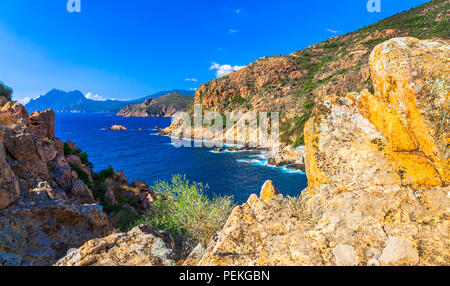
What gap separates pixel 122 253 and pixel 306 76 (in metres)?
130

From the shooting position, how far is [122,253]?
5.39 m

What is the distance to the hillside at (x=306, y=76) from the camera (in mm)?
86375

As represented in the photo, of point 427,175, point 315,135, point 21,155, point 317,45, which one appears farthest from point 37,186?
point 317,45

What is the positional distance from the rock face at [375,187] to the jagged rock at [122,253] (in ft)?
4.49

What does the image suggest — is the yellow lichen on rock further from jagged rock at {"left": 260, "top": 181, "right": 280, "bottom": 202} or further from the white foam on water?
the white foam on water

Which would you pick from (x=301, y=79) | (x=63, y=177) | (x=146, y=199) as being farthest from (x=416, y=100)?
(x=301, y=79)

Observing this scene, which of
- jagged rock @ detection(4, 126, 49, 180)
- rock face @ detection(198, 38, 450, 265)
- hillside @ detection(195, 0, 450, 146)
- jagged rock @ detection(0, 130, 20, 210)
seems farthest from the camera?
hillside @ detection(195, 0, 450, 146)

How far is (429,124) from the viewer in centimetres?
501

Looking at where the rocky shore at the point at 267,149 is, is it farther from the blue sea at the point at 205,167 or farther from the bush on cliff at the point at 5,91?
the bush on cliff at the point at 5,91

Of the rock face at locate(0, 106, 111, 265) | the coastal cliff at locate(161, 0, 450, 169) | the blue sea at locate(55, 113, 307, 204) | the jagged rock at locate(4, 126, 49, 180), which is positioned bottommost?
the blue sea at locate(55, 113, 307, 204)

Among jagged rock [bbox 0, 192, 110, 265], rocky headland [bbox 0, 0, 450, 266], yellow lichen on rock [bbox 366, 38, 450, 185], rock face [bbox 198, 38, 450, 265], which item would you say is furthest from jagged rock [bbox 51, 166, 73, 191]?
yellow lichen on rock [bbox 366, 38, 450, 185]

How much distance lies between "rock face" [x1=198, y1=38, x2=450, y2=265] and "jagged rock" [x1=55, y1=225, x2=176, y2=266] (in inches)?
53.8

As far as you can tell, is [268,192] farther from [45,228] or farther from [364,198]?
[45,228]

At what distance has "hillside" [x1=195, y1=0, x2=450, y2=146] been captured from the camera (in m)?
86.4
